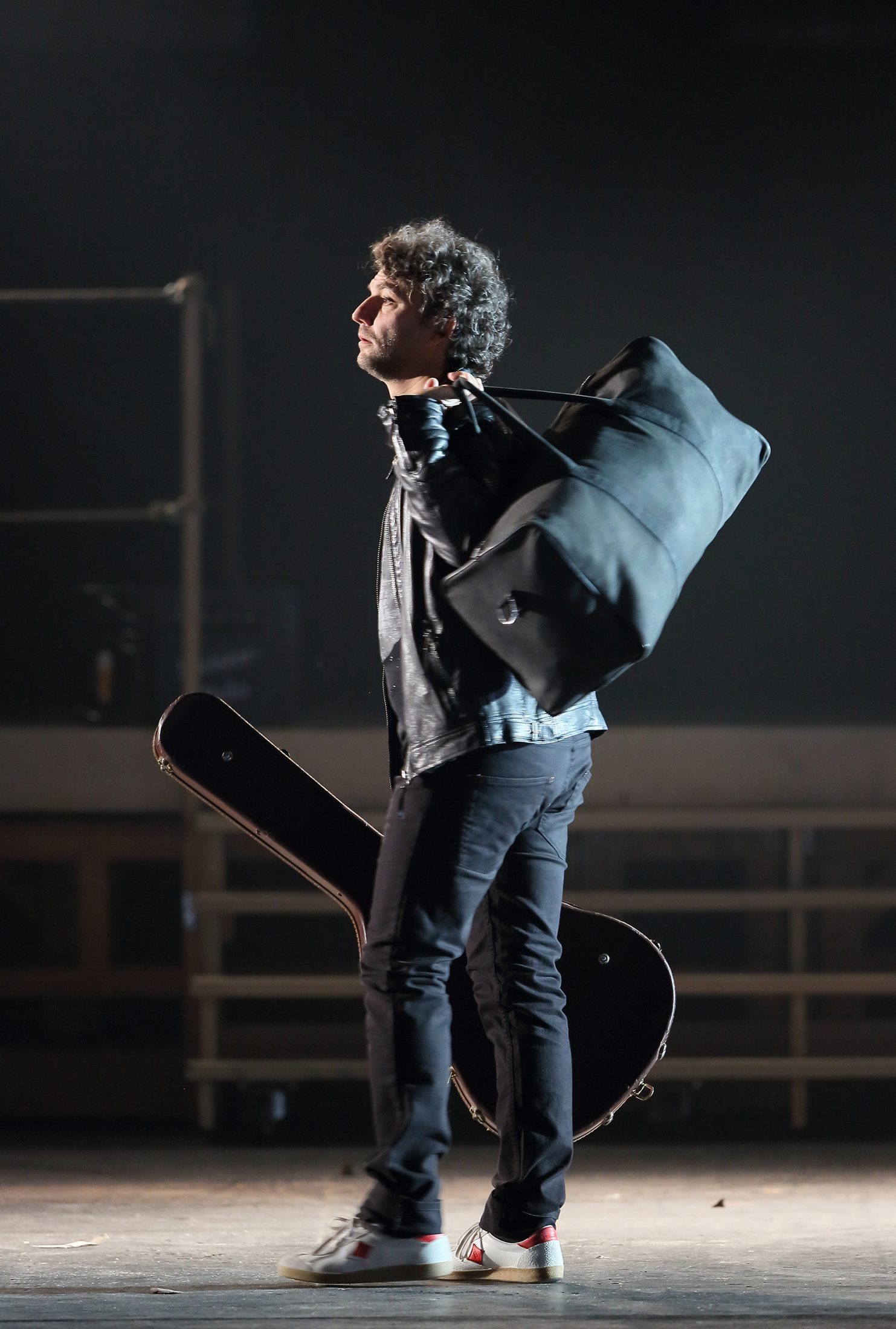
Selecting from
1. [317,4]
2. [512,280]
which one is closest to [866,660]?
[512,280]

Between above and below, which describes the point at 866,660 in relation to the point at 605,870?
above

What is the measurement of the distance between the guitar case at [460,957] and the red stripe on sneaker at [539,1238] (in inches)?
9.3

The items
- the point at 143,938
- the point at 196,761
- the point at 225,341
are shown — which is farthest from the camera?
the point at 225,341

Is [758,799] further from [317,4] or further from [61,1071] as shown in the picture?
[317,4]

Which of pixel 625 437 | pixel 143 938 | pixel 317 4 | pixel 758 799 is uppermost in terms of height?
pixel 317 4

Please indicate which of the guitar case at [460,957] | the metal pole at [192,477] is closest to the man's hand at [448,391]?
the guitar case at [460,957]

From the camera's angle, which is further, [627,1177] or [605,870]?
[605,870]

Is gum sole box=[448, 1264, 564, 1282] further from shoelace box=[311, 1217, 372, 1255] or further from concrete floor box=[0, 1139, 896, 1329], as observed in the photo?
shoelace box=[311, 1217, 372, 1255]

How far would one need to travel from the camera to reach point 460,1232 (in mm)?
2359

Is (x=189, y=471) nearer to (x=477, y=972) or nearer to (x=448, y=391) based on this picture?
(x=448, y=391)

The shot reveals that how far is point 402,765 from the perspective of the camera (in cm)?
194

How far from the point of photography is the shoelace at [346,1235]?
6.04 ft

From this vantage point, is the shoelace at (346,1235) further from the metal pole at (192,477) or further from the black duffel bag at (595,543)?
the metal pole at (192,477)

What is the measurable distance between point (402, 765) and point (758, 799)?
5.88ft
